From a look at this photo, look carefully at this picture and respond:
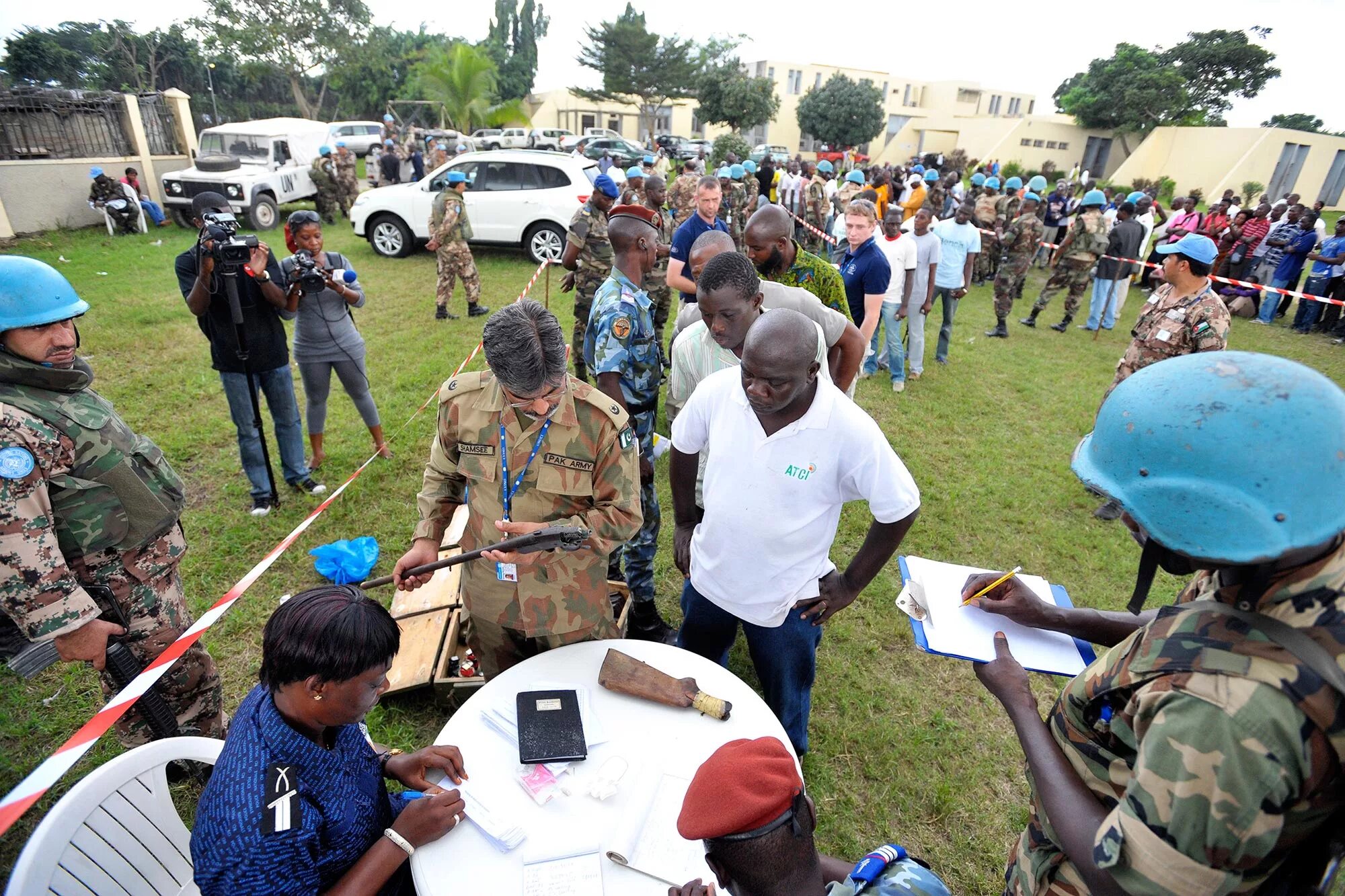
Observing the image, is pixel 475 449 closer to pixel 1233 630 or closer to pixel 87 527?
pixel 87 527

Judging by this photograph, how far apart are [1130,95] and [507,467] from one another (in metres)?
41.6

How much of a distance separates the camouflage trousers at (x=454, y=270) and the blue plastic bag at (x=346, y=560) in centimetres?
521

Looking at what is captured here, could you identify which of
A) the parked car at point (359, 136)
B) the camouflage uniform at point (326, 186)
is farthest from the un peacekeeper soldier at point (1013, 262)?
the parked car at point (359, 136)

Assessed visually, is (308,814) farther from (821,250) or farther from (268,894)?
(821,250)

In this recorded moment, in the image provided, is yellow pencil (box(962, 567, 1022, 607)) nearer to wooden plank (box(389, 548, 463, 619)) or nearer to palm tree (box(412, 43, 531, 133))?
wooden plank (box(389, 548, 463, 619))

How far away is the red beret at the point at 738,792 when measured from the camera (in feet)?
4.25

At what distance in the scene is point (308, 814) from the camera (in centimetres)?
154

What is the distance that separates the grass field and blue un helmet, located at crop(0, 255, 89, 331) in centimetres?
200

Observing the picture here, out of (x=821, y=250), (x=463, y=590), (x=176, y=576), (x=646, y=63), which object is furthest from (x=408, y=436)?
(x=646, y=63)

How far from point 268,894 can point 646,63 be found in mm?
50177

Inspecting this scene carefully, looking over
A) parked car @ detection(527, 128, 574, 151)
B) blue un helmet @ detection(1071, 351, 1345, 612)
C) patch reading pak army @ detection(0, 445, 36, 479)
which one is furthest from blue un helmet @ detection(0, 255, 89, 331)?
parked car @ detection(527, 128, 574, 151)

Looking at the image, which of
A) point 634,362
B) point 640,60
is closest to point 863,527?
point 634,362

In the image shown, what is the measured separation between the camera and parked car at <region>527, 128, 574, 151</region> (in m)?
25.2

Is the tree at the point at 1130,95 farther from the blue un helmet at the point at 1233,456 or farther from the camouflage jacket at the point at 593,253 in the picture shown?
the blue un helmet at the point at 1233,456
